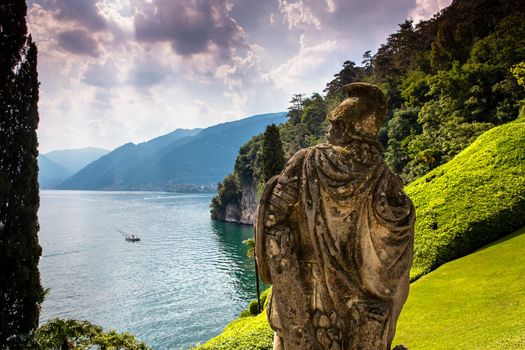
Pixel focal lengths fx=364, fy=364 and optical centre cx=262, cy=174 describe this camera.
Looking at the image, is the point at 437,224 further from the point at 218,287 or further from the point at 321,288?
the point at 218,287

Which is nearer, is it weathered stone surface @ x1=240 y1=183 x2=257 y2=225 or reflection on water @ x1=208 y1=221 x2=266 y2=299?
reflection on water @ x1=208 y1=221 x2=266 y2=299

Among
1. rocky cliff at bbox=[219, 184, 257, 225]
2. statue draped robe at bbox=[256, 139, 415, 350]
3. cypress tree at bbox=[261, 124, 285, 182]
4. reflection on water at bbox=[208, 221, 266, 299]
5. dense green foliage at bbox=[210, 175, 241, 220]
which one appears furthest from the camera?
dense green foliage at bbox=[210, 175, 241, 220]

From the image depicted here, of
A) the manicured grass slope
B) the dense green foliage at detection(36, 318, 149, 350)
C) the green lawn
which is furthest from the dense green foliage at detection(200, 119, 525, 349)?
the dense green foliage at detection(36, 318, 149, 350)

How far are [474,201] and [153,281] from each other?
33820 mm

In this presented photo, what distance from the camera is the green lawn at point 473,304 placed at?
8.27 m

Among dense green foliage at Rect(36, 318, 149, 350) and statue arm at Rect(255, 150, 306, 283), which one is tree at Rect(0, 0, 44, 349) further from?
statue arm at Rect(255, 150, 306, 283)

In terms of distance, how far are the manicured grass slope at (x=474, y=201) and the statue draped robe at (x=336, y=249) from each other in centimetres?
1293

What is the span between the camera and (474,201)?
15.2m

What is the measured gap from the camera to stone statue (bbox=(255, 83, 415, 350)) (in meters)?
3.05

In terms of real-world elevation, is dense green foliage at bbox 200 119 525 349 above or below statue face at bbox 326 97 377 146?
below

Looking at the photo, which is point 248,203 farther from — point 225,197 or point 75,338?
point 75,338

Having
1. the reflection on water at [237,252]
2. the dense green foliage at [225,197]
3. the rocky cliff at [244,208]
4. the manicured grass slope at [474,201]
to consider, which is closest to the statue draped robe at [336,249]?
the manicured grass slope at [474,201]

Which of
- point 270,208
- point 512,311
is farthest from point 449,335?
point 270,208

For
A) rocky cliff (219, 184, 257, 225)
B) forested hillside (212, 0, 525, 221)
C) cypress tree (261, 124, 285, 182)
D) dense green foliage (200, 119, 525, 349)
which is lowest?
rocky cliff (219, 184, 257, 225)
